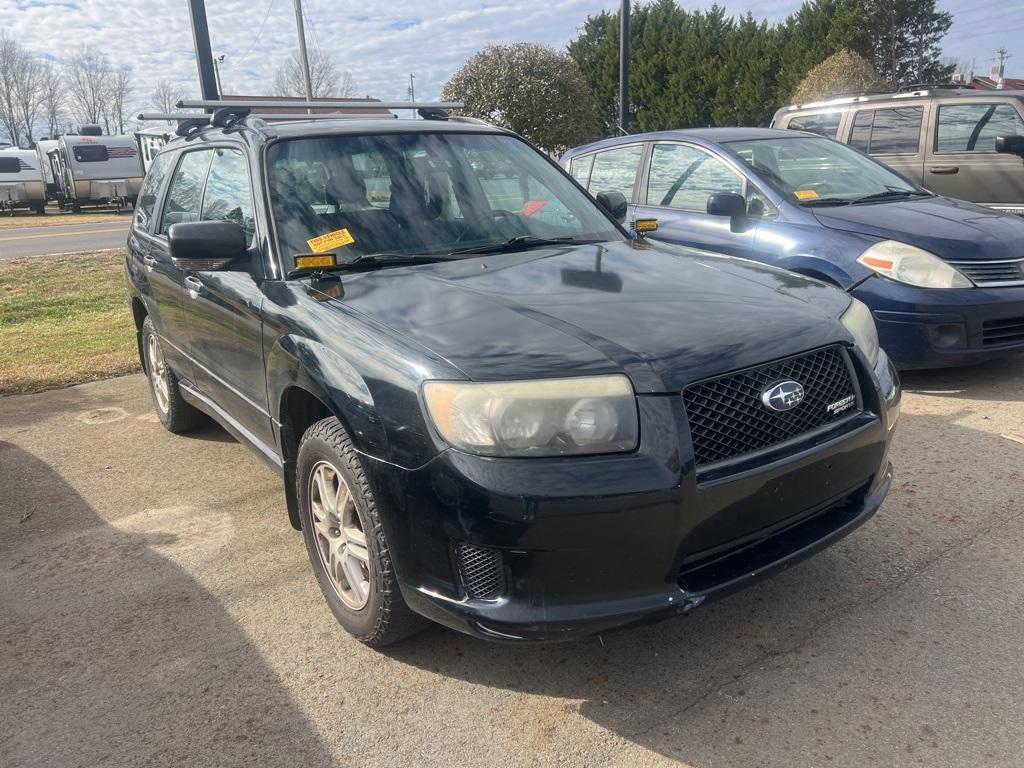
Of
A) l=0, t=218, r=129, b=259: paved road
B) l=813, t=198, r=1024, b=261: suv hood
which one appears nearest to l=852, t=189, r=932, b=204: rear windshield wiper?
l=813, t=198, r=1024, b=261: suv hood

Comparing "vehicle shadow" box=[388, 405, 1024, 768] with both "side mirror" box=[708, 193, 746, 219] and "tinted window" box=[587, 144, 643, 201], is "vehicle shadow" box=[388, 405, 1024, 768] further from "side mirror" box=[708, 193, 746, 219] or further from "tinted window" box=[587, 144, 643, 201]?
"tinted window" box=[587, 144, 643, 201]

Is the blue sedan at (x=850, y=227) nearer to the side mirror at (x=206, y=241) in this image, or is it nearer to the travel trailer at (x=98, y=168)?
the side mirror at (x=206, y=241)

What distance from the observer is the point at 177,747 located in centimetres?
235

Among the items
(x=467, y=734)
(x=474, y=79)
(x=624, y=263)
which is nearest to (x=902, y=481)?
(x=624, y=263)

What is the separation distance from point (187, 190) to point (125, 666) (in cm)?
252

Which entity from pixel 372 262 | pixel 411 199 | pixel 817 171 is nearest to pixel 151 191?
pixel 411 199

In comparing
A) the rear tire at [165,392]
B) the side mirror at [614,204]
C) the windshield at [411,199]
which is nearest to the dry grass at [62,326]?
the rear tire at [165,392]

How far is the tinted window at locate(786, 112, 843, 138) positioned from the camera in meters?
8.70

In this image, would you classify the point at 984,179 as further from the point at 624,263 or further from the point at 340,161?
the point at 340,161

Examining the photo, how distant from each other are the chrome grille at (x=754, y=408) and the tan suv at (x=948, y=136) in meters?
6.17

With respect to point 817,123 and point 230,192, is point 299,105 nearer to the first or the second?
point 230,192

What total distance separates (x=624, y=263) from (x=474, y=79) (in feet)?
58.5

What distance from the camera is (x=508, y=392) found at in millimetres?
2160

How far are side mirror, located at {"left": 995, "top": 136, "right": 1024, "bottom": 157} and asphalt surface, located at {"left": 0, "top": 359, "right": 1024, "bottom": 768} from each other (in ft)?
15.5
